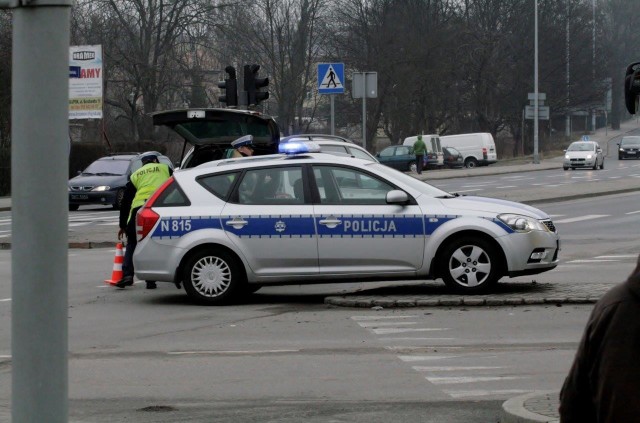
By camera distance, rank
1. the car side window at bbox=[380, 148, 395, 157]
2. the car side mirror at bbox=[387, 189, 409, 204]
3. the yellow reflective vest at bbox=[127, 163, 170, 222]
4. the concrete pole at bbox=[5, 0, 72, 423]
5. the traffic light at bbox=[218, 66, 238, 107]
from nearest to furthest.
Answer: the concrete pole at bbox=[5, 0, 72, 423] → the car side mirror at bbox=[387, 189, 409, 204] → the yellow reflective vest at bbox=[127, 163, 170, 222] → the traffic light at bbox=[218, 66, 238, 107] → the car side window at bbox=[380, 148, 395, 157]

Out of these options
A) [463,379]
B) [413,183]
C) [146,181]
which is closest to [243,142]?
[146,181]

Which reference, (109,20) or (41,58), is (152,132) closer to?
(109,20)

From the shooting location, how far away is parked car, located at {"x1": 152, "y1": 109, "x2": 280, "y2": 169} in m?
16.8

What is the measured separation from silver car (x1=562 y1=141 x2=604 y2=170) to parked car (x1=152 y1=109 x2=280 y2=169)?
42749 millimetres

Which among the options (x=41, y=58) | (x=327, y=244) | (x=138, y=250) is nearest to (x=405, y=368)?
(x=327, y=244)

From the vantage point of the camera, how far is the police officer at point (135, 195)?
14.8 metres

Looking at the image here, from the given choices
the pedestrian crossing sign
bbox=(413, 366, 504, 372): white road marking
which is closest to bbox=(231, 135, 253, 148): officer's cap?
bbox=(413, 366, 504, 372): white road marking

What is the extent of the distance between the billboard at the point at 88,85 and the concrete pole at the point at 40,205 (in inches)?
1410

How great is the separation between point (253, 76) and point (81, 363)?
46.8 ft

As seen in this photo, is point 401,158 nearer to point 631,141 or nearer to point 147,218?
point 631,141

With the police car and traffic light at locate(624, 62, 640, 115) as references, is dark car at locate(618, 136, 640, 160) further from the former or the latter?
the police car

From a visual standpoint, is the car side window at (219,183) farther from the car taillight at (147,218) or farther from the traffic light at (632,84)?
the traffic light at (632,84)

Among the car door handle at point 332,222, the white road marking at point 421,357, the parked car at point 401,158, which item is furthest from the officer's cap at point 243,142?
the parked car at point 401,158

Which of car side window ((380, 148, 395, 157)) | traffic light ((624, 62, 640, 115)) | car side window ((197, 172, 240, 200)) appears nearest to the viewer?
car side window ((197, 172, 240, 200))
